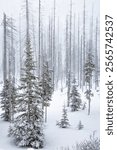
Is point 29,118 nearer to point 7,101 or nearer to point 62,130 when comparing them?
point 62,130

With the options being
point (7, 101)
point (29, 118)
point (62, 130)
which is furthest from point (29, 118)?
point (7, 101)

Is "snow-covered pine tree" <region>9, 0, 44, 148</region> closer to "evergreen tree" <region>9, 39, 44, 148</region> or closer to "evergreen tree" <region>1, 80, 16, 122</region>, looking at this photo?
"evergreen tree" <region>9, 39, 44, 148</region>

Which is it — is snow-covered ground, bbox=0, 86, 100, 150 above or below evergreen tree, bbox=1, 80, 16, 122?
below

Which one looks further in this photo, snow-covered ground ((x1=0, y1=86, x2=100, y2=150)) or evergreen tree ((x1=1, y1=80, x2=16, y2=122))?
evergreen tree ((x1=1, y1=80, x2=16, y2=122))

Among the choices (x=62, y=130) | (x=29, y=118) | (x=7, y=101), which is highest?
(x=7, y=101)

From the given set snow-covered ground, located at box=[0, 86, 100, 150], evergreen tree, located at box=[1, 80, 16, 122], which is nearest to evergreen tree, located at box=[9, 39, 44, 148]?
snow-covered ground, located at box=[0, 86, 100, 150]

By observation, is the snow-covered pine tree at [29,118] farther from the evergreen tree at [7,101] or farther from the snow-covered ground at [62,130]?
the evergreen tree at [7,101]

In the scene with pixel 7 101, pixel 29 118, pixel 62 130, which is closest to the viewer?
pixel 29 118

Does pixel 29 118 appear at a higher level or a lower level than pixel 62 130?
higher

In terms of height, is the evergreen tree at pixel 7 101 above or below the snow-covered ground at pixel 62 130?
above

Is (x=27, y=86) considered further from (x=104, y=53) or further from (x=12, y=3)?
(x=12, y=3)

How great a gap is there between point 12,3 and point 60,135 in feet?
385

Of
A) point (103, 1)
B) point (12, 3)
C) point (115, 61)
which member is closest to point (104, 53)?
point (115, 61)

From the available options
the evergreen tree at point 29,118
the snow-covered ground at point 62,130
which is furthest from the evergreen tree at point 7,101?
the evergreen tree at point 29,118
